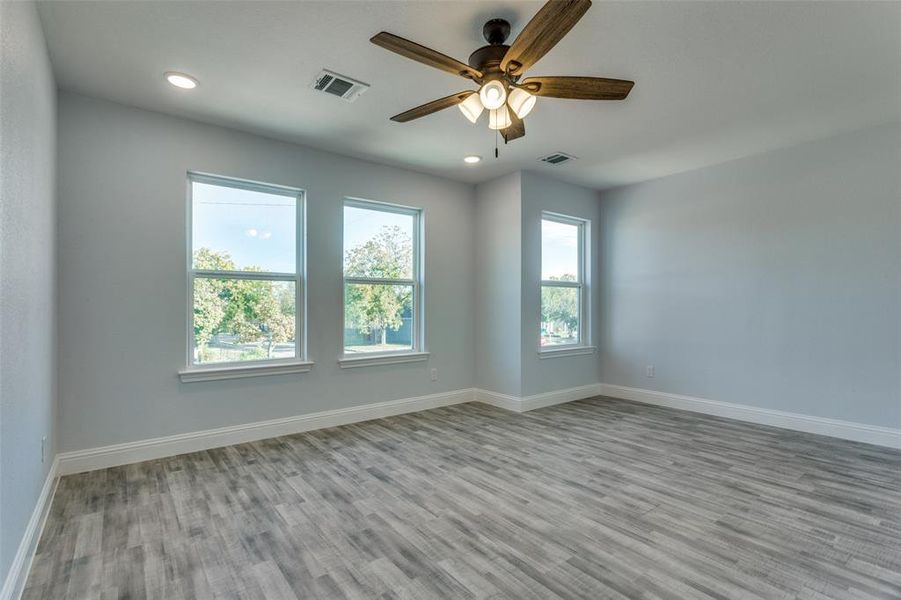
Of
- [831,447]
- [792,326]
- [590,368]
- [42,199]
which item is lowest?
[831,447]

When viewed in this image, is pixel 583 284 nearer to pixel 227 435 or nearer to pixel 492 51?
pixel 492 51

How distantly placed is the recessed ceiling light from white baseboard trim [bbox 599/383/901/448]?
529 centimetres

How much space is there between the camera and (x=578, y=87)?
2246 mm

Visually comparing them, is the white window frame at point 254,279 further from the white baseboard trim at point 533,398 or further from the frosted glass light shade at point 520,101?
the frosted glass light shade at point 520,101

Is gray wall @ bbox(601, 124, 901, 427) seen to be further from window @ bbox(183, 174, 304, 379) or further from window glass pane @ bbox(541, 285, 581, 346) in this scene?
window @ bbox(183, 174, 304, 379)

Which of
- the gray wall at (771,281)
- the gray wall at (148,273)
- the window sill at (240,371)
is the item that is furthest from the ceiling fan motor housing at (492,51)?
the gray wall at (771,281)

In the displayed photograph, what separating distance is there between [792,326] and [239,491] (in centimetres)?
486

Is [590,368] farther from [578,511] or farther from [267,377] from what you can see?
[267,377]

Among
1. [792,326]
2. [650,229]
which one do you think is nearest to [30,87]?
[650,229]

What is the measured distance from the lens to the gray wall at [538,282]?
15.9ft

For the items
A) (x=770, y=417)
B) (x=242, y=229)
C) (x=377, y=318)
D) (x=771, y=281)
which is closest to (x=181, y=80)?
(x=242, y=229)

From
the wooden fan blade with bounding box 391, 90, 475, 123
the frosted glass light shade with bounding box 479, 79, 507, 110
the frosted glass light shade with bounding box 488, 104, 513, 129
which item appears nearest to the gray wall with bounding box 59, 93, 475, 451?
the wooden fan blade with bounding box 391, 90, 475, 123

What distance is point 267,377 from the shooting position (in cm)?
382

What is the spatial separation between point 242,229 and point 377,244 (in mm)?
1347
